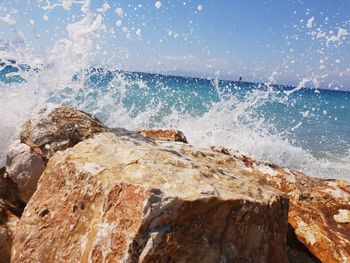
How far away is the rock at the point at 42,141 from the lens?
3404 millimetres

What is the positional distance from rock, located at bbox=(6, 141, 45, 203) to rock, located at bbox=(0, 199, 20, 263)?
0.57 feet

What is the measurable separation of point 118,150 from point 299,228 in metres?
1.68

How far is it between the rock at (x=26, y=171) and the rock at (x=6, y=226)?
17 centimetres

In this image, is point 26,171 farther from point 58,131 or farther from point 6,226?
point 6,226

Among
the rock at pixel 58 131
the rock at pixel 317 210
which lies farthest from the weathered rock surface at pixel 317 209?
the rock at pixel 58 131

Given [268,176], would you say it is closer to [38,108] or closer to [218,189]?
[218,189]

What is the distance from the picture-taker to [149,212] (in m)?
2.02

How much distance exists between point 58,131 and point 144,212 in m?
1.82

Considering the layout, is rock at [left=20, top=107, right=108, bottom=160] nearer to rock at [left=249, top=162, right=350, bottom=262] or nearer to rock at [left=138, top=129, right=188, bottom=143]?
rock at [left=138, top=129, right=188, bottom=143]

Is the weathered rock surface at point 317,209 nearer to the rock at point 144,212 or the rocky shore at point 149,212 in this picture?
the rocky shore at point 149,212

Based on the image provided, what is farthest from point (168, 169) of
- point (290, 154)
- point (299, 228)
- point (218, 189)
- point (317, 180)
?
point (290, 154)

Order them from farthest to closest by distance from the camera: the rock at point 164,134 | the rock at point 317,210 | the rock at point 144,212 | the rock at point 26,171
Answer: the rock at point 164,134, the rock at point 26,171, the rock at point 317,210, the rock at point 144,212

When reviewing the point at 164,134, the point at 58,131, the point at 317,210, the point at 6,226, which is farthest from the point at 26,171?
the point at 317,210

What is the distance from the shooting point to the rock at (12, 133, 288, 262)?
2.04 m
